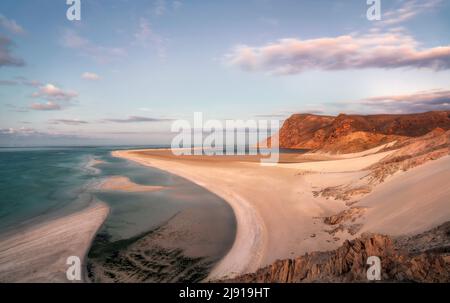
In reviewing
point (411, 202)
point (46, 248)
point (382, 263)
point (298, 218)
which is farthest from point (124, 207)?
point (411, 202)

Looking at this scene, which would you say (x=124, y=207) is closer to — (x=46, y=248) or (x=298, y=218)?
(x=46, y=248)

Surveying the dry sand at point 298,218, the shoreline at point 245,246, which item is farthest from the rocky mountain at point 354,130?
the shoreline at point 245,246

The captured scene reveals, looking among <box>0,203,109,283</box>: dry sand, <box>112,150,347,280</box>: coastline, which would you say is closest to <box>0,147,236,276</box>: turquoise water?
<box>112,150,347,280</box>: coastline

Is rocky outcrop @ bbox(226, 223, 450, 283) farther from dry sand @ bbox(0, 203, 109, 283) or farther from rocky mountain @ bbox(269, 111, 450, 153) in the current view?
rocky mountain @ bbox(269, 111, 450, 153)

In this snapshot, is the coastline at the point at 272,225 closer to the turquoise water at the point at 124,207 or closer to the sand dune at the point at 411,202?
the turquoise water at the point at 124,207
